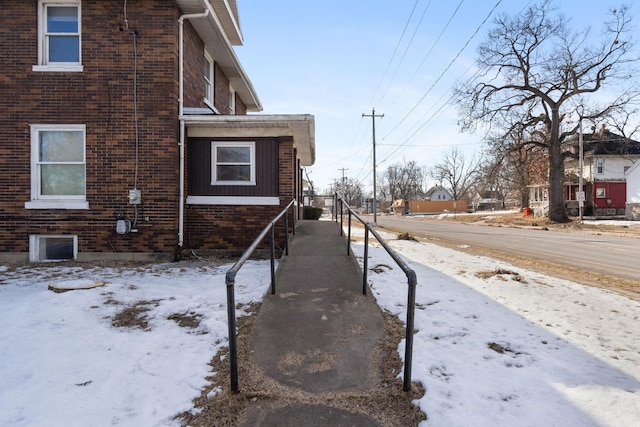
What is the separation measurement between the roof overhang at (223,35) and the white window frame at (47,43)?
218 cm

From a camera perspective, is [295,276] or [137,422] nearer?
[137,422]

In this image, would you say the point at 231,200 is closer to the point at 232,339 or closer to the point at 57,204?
the point at 57,204

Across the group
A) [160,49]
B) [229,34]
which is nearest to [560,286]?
[160,49]

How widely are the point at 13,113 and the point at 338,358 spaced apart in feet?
28.3

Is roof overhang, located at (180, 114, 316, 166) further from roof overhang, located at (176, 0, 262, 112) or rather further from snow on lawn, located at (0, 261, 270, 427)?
snow on lawn, located at (0, 261, 270, 427)

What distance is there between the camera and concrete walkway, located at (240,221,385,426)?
267 cm

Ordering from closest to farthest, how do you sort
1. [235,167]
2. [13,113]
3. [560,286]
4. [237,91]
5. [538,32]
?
[560,286]
[13,113]
[235,167]
[237,91]
[538,32]

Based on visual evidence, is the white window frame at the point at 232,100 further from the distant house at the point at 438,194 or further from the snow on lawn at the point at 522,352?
the distant house at the point at 438,194

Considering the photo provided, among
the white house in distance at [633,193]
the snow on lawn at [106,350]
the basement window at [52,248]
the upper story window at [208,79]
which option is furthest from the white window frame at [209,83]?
the white house in distance at [633,193]

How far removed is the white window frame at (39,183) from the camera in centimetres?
795

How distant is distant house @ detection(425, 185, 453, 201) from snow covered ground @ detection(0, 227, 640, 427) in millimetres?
107680

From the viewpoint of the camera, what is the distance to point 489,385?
2973 millimetres

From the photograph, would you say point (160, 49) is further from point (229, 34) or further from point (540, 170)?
point (540, 170)

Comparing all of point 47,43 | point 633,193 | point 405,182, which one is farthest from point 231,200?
point 405,182
